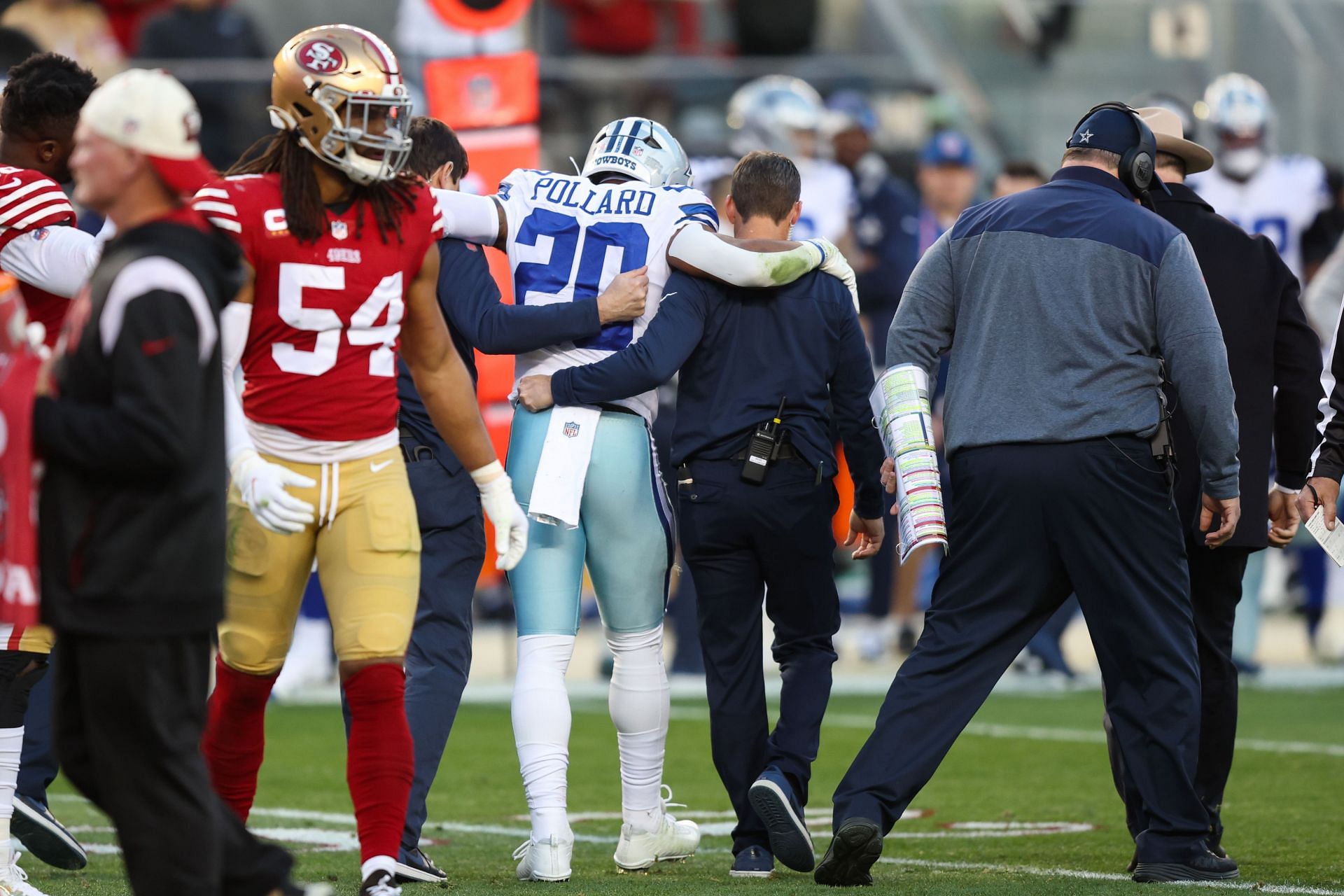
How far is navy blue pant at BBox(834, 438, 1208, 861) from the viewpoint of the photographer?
525 centimetres

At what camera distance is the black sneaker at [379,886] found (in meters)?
4.44

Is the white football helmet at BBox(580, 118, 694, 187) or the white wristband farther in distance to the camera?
the white football helmet at BBox(580, 118, 694, 187)

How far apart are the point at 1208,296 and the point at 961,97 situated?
420 inches

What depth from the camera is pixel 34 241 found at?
512cm

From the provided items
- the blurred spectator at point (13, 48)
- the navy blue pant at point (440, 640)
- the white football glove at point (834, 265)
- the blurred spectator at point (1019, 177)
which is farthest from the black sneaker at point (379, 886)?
the blurred spectator at point (13, 48)

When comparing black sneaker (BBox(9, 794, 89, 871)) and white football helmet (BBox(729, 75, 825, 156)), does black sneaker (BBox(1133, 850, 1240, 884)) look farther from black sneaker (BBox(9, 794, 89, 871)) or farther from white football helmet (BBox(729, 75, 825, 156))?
white football helmet (BBox(729, 75, 825, 156))

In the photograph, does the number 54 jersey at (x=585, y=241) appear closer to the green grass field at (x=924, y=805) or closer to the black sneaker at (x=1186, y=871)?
the green grass field at (x=924, y=805)

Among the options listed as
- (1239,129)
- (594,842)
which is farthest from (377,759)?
(1239,129)

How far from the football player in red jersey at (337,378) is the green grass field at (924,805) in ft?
2.62

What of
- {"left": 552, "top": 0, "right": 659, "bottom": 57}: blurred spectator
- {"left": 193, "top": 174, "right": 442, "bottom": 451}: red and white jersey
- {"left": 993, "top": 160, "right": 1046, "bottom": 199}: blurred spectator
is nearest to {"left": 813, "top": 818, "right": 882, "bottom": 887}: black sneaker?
{"left": 193, "top": 174, "right": 442, "bottom": 451}: red and white jersey

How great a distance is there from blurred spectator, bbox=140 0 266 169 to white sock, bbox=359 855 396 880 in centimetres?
951

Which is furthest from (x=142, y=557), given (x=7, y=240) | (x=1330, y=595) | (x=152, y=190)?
(x=1330, y=595)

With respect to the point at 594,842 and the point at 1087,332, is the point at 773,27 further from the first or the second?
the point at 1087,332

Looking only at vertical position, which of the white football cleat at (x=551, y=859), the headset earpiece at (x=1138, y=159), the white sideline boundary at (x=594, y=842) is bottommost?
the white sideline boundary at (x=594, y=842)
